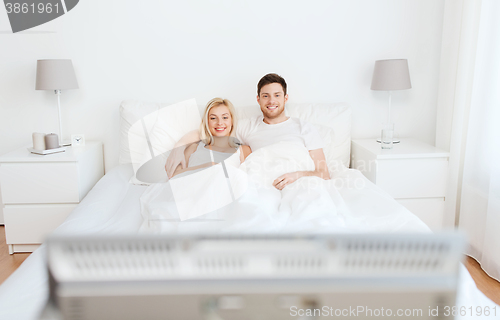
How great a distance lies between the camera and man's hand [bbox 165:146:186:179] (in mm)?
2232

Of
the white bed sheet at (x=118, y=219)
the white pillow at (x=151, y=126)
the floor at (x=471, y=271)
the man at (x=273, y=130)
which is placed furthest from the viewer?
the white pillow at (x=151, y=126)

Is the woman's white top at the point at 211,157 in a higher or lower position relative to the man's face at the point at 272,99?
lower

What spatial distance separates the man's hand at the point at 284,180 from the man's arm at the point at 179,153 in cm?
→ 58

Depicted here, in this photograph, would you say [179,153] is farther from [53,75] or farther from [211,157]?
[53,75]

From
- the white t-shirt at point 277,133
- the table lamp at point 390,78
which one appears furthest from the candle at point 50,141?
the table lamp at point 390,78

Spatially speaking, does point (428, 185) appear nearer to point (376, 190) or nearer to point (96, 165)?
point (376, 190)

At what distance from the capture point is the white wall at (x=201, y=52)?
2.67 metres

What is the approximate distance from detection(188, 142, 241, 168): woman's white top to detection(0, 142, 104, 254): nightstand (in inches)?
29.2

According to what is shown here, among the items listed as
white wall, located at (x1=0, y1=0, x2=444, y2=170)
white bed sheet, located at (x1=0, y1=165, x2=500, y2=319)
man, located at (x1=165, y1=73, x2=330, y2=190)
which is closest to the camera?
white bed sheet, located at (x1=0, y1=165, x2=500, y2=319)

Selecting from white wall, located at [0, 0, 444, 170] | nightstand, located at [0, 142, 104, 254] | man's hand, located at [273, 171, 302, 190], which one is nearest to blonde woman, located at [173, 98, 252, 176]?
man's hand, located at [273, 171, 302, 190]

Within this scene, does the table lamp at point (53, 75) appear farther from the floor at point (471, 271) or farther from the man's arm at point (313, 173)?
the man's arm at point (313, 173)

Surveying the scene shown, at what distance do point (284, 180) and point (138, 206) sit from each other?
0.77 m

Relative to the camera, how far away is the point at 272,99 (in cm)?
239

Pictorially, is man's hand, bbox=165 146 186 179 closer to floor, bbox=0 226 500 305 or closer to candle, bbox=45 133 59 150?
candle, bbox=45 133 59 150
